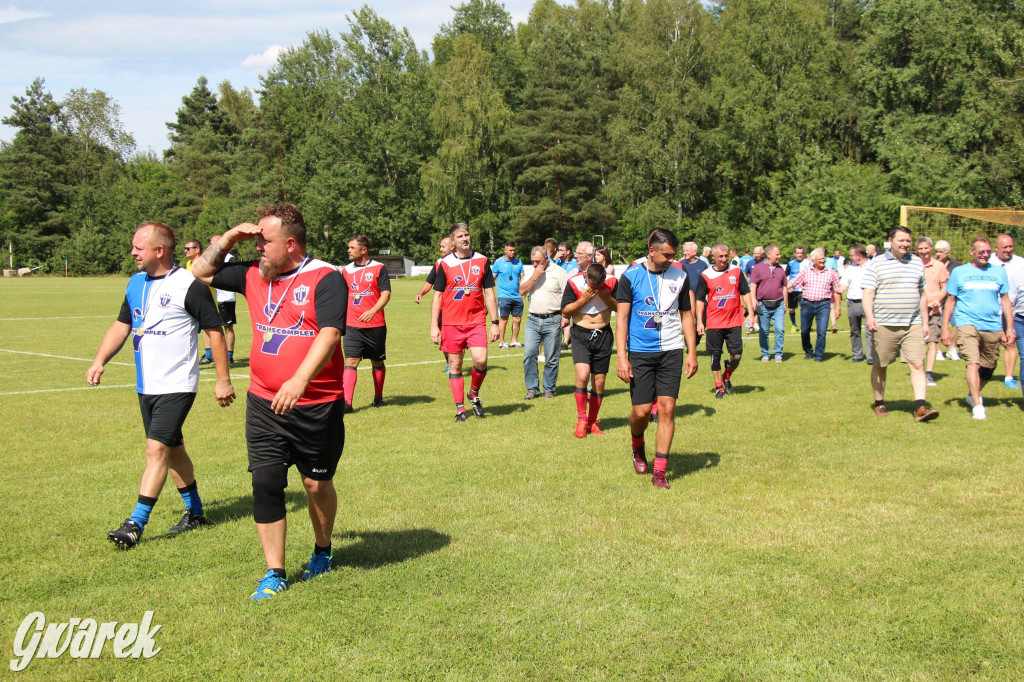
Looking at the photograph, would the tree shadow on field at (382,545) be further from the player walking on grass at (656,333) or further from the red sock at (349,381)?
the red sock at (349,381)

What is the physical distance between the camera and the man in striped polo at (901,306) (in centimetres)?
1002

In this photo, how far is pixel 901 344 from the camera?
33.4 ft

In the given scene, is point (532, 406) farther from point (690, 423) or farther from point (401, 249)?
point (401, 249)

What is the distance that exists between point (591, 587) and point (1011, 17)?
47.4m

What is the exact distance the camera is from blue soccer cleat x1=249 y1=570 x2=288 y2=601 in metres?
4.82

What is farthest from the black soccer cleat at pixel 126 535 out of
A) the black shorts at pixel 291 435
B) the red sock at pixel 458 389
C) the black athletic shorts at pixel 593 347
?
the black athletic shorts at pixel 593 347

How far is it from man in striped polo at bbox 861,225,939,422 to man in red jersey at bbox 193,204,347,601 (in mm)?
7468

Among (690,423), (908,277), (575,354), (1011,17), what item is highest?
(1011,17)

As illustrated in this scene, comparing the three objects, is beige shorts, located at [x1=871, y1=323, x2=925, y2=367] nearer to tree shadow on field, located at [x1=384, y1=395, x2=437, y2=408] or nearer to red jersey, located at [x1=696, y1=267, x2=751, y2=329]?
red jersey, located at [x1=696, y1=267, x2=751, y2=329]

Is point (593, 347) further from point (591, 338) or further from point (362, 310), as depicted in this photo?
point (362, 310)

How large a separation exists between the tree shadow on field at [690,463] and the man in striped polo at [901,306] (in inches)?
124

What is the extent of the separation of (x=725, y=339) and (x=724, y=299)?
625mm

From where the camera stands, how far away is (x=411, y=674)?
157 inches

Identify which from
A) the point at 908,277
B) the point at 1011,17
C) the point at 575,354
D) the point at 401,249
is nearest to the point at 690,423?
the point at 575,354
